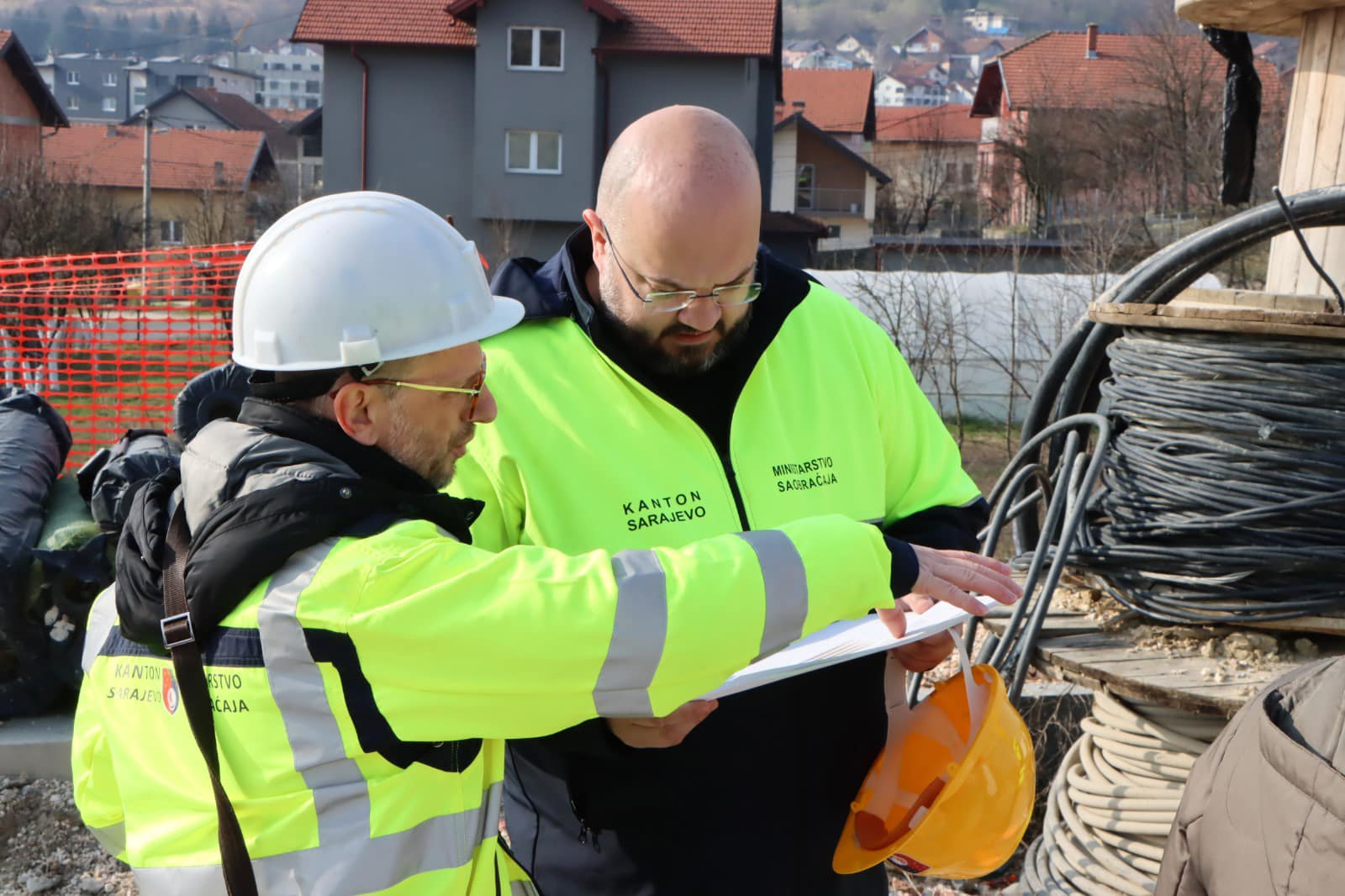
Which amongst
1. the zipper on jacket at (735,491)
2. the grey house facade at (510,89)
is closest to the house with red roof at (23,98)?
the grey house facade at (510,89)

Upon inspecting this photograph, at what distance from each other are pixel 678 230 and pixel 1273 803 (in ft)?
4.82

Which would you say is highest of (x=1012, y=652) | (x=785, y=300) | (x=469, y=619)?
(x=785, y=300)

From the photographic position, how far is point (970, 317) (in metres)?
17.0

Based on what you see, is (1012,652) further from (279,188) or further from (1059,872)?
(279,188)

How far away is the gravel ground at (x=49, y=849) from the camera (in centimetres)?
455

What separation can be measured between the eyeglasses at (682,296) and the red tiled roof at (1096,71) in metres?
15.2

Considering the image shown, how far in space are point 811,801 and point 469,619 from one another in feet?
3.75

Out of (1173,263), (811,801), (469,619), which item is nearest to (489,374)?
(469,619)

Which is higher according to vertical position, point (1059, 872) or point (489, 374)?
point (489, 374)

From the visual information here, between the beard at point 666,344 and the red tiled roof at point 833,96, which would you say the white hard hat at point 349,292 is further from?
the red tiled roof at point 833,96

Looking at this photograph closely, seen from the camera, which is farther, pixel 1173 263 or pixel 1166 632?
pixel 1173 263

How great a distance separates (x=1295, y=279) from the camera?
13.5ft

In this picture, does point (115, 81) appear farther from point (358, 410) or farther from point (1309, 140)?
point (358, 410)

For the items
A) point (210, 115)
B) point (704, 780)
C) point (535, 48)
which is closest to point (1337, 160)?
point (704, 780)
